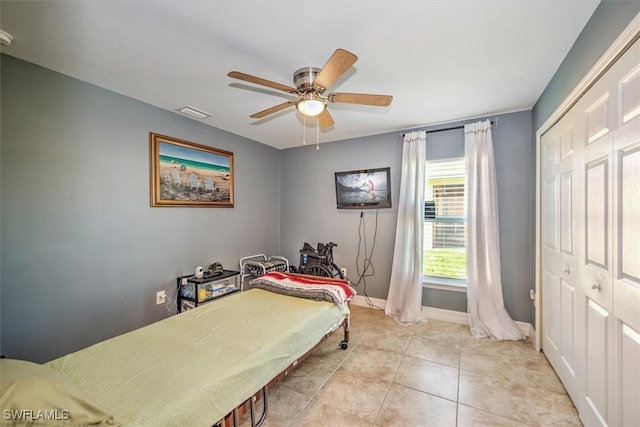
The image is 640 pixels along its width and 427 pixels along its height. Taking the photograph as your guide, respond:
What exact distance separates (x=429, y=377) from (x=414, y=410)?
447 millimetres

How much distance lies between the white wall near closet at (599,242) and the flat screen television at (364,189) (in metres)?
1.78

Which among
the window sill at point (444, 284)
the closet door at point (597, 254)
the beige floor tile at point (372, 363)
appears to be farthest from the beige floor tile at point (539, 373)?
the beige floor tile at point (372, 363)

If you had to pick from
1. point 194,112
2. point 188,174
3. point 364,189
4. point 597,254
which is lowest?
point 597,254

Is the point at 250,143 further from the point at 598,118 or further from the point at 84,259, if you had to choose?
the point at 598,118

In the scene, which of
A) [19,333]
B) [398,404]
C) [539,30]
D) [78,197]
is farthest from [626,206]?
[19,333]

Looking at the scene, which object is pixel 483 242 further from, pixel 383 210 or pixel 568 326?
pixel 383 210

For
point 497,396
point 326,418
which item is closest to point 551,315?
point 497,396

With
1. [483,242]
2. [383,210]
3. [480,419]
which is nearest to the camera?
[480,419]

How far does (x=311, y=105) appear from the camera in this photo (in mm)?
1990

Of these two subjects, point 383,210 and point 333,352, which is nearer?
point 333,352

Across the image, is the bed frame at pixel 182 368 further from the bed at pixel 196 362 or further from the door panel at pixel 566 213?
the door panel at pixel 566 213

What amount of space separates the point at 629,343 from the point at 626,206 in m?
0.64

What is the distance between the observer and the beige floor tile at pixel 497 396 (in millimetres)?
1750

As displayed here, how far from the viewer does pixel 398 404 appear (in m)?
1.85
